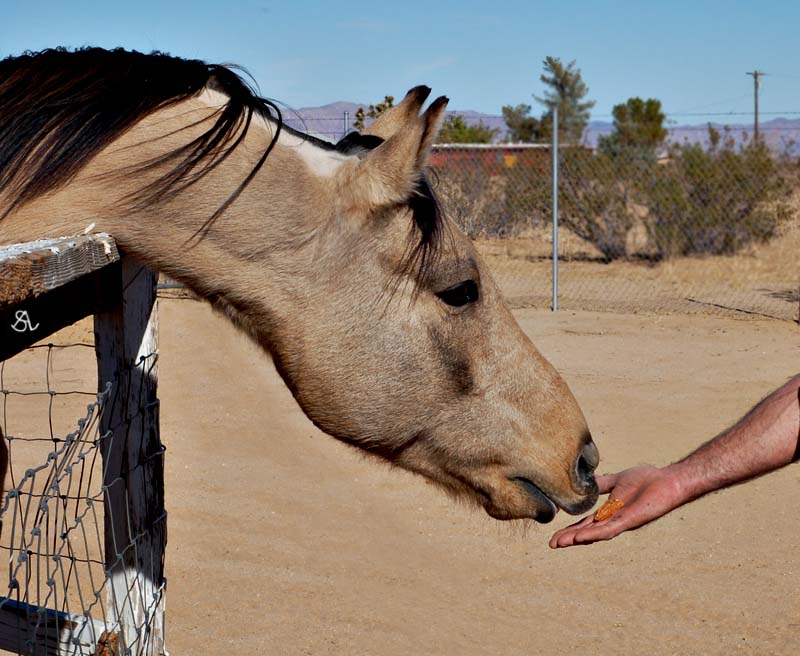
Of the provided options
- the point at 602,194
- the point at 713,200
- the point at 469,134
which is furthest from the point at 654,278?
the point at 469,134

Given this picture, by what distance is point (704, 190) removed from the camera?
53.2ft

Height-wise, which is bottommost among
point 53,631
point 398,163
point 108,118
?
point 53,631

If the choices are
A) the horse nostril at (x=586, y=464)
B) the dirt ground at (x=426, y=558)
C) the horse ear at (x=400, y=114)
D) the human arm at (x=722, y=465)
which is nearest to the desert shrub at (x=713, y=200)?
the dirt ground at (x=426, y=558)

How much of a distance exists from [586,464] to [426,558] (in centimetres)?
269

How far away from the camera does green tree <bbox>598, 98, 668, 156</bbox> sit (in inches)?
697

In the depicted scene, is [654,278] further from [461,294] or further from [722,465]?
[461,294]

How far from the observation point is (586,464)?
8.34 ft

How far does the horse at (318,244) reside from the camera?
7.14 ft

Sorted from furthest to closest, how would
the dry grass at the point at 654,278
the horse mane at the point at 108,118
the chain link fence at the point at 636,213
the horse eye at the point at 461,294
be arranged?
the chain link fence at the point at 636,213
the dry grass at the point at 654,278
the horse eye at the point at 461,294
the horse mane at the point at 108,118

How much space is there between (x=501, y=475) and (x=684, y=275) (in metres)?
13.2

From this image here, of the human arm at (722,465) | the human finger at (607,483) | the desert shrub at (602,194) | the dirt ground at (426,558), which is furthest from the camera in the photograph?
the desert shrub at (602,194)

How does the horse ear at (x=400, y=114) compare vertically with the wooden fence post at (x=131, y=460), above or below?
above

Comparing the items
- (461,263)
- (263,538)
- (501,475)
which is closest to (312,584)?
(263,538)

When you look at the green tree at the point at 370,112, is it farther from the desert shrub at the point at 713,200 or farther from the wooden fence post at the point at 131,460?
the wooden fence post at the point at 131,460
